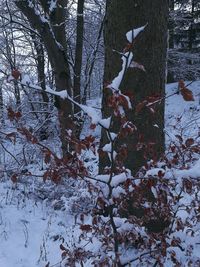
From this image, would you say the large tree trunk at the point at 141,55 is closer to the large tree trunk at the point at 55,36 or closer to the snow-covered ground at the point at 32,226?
the snow-covered ground at the point at 32,226

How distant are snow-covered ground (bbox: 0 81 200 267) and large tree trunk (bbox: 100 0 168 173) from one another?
0.31m

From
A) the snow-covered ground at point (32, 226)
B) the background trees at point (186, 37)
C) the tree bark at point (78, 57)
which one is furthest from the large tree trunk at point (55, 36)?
→ the background trees at point (186, 37)

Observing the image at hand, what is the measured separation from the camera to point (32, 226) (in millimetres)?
6023

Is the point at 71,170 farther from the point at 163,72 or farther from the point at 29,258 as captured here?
the point at 29,258

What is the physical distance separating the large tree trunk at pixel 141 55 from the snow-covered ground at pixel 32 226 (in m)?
0.31

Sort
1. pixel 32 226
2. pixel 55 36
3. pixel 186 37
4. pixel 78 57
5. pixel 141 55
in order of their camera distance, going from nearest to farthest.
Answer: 1. pixel 141 55
2. pixel 32 226
3. pixel 55 36
4. pixel 78 57
5. pixel 186 37

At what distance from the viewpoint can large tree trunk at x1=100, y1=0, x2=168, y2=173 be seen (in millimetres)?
4262

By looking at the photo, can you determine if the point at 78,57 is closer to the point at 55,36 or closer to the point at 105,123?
the point at 55,36

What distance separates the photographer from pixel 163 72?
446 centimetres

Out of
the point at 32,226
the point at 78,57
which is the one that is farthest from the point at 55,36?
the point at 32,226

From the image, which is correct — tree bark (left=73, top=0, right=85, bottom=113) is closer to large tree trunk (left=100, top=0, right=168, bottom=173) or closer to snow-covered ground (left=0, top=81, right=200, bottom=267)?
snow-covered ground (left=0, top=81, right=200, bottom=267)

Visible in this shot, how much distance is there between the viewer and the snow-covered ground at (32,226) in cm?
493

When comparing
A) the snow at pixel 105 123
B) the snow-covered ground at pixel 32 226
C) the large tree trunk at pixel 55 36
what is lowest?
the snow-covered ground at pixel 32 226

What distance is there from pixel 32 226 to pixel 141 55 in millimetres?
3171
